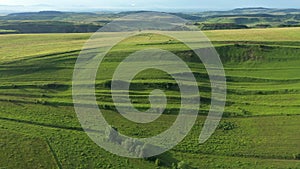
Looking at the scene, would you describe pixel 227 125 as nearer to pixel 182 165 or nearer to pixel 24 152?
pixel 182 165

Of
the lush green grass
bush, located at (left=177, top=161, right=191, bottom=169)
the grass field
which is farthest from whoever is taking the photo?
the grass field

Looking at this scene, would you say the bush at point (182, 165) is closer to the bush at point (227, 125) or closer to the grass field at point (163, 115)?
the grass field at point (163, 115)

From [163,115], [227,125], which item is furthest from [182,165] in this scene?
[163,115]

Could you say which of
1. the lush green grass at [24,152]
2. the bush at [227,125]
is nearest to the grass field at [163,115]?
the bush at [227,125]

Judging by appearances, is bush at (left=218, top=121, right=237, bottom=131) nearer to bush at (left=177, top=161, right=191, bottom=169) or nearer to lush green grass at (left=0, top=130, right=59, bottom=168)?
bush at (left=177, top=161, right=191, bottom=169)

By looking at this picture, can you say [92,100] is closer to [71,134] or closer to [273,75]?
[71,134]

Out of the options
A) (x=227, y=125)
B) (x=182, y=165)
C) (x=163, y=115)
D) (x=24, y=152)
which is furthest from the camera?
(x=163, y=115)

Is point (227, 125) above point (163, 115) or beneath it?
beneath

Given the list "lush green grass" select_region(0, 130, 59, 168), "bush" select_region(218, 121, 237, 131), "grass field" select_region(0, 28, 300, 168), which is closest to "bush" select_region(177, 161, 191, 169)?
"grass field" select_region(0, 28, 300, 168)

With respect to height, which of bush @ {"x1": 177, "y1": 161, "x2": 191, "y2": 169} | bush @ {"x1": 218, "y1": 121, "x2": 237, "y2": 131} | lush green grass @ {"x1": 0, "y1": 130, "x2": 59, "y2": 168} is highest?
bush @ {"x1": 218, "y1": 121, "x2": 237, "y2": 131}
